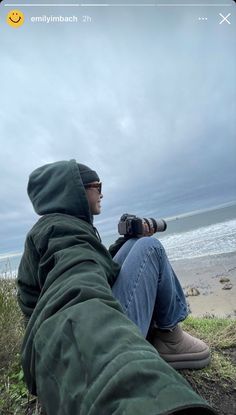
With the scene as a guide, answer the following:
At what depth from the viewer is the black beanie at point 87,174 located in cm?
164

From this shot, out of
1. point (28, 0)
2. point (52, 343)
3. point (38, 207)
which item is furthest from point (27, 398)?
point (28, 0)

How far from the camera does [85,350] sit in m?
0.67

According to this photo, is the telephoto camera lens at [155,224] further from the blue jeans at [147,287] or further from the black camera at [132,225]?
the blue jeans at [147,287]

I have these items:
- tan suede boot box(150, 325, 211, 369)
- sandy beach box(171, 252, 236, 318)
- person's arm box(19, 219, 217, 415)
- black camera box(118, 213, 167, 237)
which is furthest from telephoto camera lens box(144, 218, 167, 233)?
sandy beach box(171, 252, 236, 318)

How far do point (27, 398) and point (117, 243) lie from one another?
1.06 metres

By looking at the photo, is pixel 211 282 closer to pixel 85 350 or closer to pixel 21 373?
pixel 21 373

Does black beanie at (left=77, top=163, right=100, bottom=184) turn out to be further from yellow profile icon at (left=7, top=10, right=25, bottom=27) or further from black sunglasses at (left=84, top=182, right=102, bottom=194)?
yellow profile icon at (left=7, top=10, right=25, bottom=27)

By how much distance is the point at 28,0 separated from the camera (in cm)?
166

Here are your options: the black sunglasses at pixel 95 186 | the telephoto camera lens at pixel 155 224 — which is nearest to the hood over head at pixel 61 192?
the black sunglasses at pixel 95 186

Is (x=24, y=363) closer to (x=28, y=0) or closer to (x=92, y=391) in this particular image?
(x=92, y=391)

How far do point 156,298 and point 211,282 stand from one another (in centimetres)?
863

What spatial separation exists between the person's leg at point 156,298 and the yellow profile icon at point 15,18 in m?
1.41

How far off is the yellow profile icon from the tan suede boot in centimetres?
199

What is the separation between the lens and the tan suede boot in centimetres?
194
